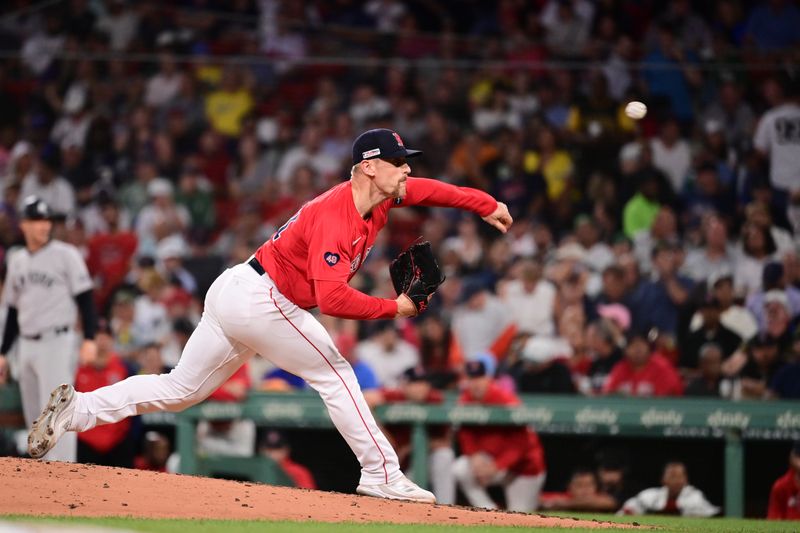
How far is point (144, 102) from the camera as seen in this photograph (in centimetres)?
1383

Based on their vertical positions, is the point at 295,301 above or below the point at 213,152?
below

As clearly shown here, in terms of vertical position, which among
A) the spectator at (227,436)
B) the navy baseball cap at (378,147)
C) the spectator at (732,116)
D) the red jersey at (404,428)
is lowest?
the spectator at (227,436)

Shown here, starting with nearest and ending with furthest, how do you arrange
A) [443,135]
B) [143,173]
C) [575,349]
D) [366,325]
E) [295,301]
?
[295,301]
[575,349]
[366,325]
[443,135]
[143,173]

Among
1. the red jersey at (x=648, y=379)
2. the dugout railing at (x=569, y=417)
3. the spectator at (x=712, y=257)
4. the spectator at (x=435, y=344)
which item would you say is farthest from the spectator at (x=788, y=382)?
the spectator at (x=435, y=344)

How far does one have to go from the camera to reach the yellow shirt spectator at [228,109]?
1361cm

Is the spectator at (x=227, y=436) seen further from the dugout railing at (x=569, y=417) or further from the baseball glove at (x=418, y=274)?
the baseball glove at (x=418, y=274)

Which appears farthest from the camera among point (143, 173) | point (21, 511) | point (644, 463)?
point (143, 173)

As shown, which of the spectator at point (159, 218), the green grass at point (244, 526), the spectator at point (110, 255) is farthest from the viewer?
the spectator at point (159, 218)

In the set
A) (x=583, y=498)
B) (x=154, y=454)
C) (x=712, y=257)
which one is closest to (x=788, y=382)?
(x=583, y=498)

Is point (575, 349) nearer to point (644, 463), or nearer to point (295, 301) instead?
point (644, 463)

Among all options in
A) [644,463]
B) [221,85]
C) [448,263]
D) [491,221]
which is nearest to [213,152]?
[221,85]

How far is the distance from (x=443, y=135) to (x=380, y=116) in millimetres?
839

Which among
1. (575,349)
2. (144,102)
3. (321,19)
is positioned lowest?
(575,349)

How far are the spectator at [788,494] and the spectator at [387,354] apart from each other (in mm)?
3336
